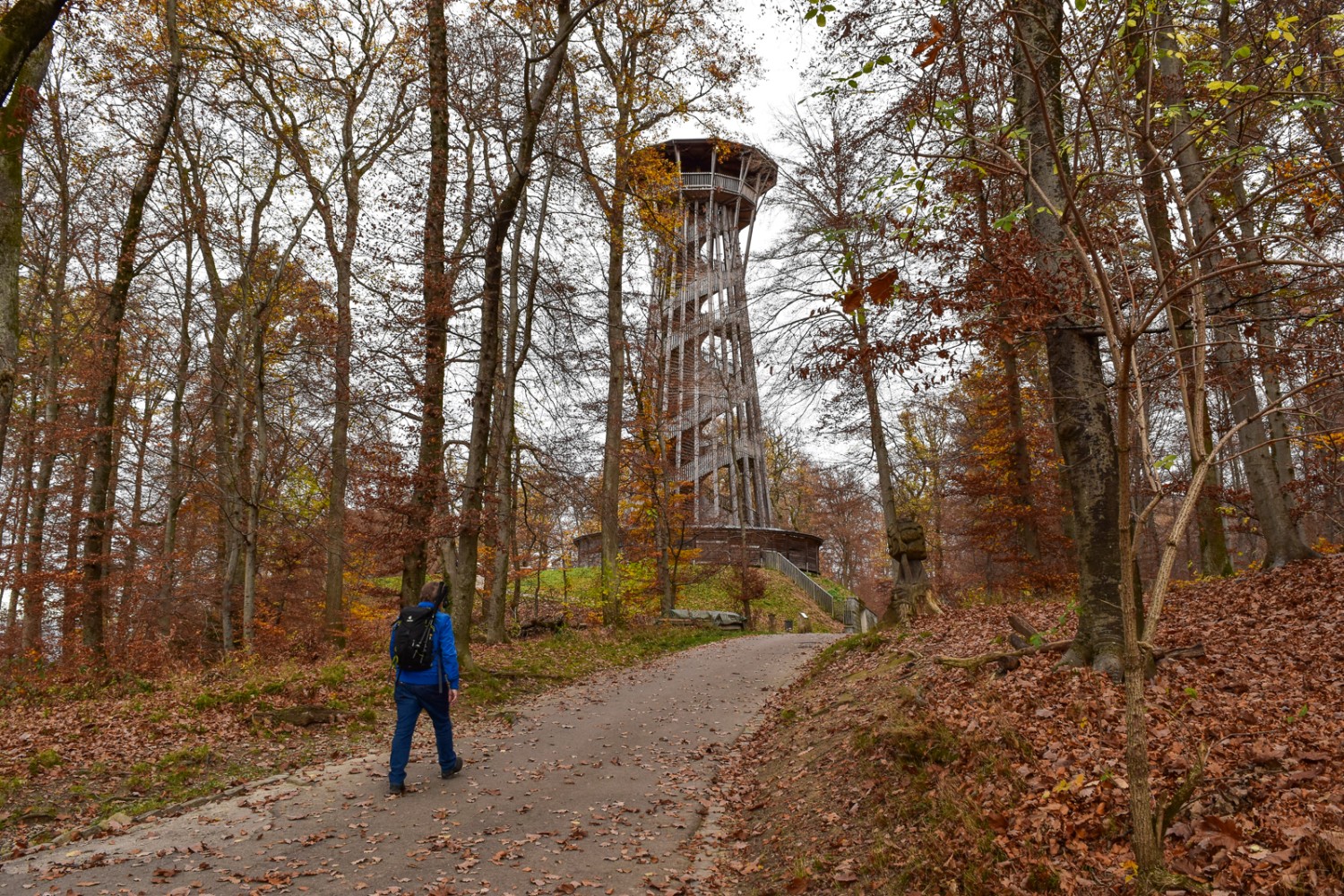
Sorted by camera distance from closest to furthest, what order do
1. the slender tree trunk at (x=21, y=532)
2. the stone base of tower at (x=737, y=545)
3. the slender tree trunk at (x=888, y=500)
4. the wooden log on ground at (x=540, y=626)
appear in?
A: the slender tree trunk at (x=888, y=500)
the slender tree trunk at (x=21, y=532)
the wooden log on ground at (x=540, y=626)
the stone base of tower at (x=737, y=545)

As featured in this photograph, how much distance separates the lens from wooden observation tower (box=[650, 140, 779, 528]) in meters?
27.0

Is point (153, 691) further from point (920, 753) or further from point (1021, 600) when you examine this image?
point (1021, 600)

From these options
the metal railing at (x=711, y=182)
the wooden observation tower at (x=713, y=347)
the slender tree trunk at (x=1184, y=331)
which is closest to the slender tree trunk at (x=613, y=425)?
the wooden observation tower at (x=713, y=347)

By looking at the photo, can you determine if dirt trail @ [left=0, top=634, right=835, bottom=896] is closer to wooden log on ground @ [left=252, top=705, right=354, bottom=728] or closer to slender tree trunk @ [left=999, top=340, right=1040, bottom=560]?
wooden log on ground @ [left=252, top=705, right=354, bottom=728]

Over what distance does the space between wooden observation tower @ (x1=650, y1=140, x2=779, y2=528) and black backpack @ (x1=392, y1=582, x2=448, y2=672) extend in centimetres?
1878

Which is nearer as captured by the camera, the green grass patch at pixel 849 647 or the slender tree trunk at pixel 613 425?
the green grass patch at pixel 849 647

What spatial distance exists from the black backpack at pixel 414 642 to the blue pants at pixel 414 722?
7.0 inches

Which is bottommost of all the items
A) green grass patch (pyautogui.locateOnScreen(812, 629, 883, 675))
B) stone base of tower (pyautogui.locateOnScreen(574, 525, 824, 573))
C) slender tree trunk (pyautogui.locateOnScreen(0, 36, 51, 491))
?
green grass patch (pyautogui.locateOnScreen(812, 629, 883, 675))

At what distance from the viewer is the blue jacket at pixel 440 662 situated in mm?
6480

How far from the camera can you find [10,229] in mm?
6492

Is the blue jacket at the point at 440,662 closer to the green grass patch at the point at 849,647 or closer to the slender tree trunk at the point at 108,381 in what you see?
the green grass patch at the point at 849,647

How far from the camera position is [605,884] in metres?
4.70

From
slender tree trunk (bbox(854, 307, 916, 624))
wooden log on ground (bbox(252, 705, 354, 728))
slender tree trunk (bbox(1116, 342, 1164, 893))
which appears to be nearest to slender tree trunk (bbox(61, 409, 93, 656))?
wooden log on ground (bbox(252, 705, 354, 728))

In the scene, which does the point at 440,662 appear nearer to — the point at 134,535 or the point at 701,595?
the point at 134,535
